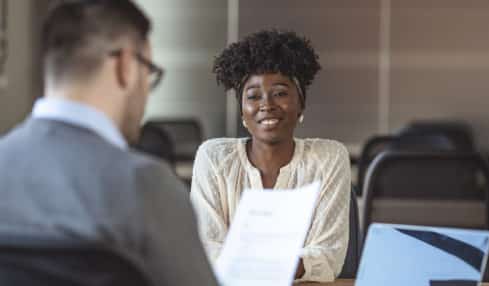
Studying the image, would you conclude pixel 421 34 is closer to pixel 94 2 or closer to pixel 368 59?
pixel 368 59

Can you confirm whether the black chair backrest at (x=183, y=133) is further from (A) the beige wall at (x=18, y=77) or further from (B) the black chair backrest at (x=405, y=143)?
(B) the black chair backrest at (x=405, y=143)

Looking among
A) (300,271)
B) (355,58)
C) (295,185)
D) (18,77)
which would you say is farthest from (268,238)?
(18,77)

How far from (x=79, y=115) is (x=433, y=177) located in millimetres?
3615

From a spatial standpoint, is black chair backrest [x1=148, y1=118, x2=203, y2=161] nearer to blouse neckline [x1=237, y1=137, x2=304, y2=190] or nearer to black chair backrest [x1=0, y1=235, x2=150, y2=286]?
blouse neckline [x1=237, y1=137, x2=304, y2=190]

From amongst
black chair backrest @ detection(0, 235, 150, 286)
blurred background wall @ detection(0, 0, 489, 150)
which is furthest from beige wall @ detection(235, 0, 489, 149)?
black chair backrest @ detection(0, 235, 150, 286)

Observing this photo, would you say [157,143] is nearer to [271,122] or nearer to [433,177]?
[433,177]

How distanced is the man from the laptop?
18.7 inches

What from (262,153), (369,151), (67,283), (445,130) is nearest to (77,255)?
(67,283)

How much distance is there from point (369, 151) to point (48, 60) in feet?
17.0

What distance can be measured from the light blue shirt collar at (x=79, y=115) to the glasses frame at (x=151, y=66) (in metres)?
0.08

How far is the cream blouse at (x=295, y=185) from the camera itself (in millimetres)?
2176

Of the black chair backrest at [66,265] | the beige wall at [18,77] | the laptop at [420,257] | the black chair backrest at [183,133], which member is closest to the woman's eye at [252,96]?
the laptop at [420,257]

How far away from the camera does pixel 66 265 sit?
110 centimetres

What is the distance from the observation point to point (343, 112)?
684 cm
